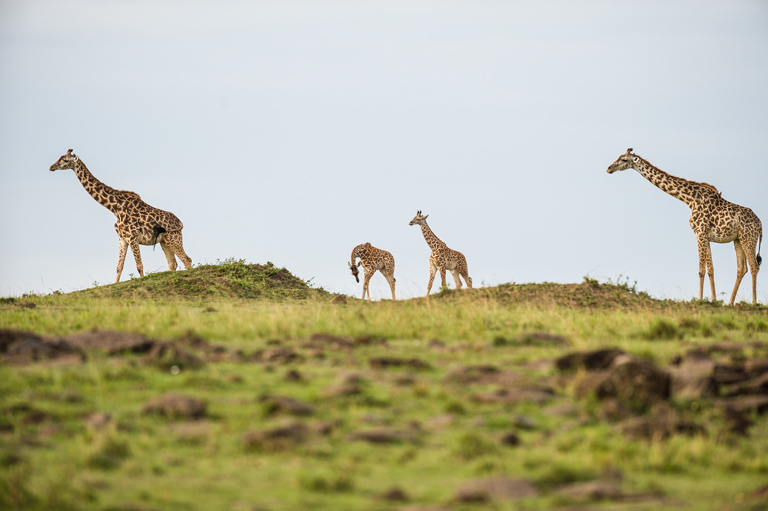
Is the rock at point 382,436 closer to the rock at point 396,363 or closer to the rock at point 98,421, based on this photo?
the rock at point 98,421

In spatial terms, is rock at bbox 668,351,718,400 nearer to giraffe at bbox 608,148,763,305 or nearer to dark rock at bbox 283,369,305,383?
dark rock at bbox 283,369,305,383

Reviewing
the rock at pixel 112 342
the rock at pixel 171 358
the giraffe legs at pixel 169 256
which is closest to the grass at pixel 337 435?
the rock at pixel 171 358

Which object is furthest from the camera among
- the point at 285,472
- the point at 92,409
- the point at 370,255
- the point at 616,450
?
the point at 370,255

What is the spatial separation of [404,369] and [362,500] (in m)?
4.08

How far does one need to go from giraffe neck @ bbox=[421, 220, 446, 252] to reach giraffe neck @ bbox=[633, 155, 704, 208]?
731 centimetres

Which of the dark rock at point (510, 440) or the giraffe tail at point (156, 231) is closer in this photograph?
the dark rock at point (510, 440)

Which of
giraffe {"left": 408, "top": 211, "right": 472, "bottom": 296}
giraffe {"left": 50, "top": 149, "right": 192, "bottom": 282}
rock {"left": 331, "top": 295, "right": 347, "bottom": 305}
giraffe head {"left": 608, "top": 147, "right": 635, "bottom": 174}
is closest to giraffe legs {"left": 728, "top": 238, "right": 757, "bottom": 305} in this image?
giraffe head {"left": 608, "top": 147, "right": 635, "bottom": 174}

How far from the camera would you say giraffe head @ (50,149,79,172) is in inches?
1169

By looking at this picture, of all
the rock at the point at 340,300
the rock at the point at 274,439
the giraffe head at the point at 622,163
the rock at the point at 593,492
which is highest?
the giraffe head at the point at 622,163

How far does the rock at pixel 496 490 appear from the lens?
21.9ft

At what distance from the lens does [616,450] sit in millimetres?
7922

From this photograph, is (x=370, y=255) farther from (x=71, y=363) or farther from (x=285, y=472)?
(x=285, y=472)

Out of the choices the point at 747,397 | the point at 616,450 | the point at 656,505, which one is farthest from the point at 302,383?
the point at 747,397

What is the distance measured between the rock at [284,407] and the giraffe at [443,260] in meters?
20.2
